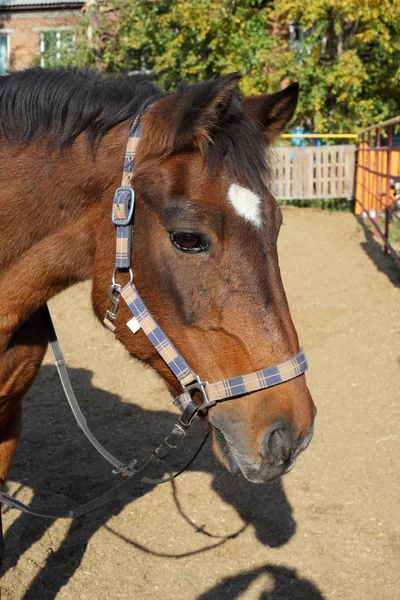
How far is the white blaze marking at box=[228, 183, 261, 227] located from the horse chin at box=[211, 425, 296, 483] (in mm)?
670

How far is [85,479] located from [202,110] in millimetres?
3031

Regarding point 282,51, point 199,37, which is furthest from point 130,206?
point 282,51

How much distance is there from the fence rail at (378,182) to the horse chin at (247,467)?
7143mm

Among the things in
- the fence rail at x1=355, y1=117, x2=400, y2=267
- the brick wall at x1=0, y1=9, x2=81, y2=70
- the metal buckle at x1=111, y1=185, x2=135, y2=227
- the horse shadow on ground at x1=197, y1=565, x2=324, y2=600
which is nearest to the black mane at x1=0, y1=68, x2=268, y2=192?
the metal buckle at x1=111, y1=185, x2=135, y2=227

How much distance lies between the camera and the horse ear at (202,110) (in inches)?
75.4

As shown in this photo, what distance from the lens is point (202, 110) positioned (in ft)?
6.32

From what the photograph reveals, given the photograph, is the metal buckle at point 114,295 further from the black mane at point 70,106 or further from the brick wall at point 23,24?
the brick wall at point 23,24

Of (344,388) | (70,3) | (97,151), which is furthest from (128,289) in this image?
(70,3)

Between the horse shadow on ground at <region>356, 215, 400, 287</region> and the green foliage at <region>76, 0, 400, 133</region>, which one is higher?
the green foliage at <region>76, 0, 400, 133</region>

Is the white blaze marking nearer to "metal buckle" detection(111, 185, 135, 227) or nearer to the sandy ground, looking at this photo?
"metal buckle" detection(111, 185, 135, 227)

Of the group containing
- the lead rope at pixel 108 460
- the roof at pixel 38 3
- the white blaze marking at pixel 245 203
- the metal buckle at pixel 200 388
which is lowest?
the lead rope at pixel 108 460

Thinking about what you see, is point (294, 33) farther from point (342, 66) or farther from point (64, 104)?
point (64, 104)

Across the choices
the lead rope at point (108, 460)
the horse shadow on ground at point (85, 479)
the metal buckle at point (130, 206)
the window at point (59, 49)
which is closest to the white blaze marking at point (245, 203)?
the metal buckle at point (130, 206)

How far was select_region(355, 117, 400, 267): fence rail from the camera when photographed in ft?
29.9
